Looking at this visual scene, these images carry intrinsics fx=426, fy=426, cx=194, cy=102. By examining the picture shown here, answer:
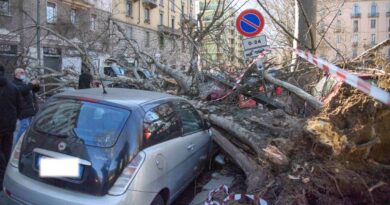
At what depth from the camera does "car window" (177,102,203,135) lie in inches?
206

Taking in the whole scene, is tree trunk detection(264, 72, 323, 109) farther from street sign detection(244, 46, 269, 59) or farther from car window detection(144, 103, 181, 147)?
car window detection(144, 103, 181, 147)

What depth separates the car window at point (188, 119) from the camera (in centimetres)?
523

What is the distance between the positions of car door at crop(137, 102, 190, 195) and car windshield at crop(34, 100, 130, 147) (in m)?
0.32

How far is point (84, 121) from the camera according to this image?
4113 millimetres

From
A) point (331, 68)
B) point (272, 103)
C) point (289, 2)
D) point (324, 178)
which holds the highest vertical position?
point (289, 2)

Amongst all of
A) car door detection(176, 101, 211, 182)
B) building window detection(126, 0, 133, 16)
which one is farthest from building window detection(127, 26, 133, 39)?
car door detection(176, 101, 211, 182)

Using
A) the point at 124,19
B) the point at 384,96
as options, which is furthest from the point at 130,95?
the point at 124,19

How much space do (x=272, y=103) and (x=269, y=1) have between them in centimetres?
1507

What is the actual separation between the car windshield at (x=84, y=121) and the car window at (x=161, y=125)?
29 centimetres

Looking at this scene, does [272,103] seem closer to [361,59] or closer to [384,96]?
[361,59]

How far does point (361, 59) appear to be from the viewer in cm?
646

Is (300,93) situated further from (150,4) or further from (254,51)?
(150,4)

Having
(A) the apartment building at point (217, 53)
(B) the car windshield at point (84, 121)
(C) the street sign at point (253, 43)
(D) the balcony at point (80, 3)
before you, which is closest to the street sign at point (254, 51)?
(C) the street sign at point (253, 43)

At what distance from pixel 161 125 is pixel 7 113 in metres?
2.58
